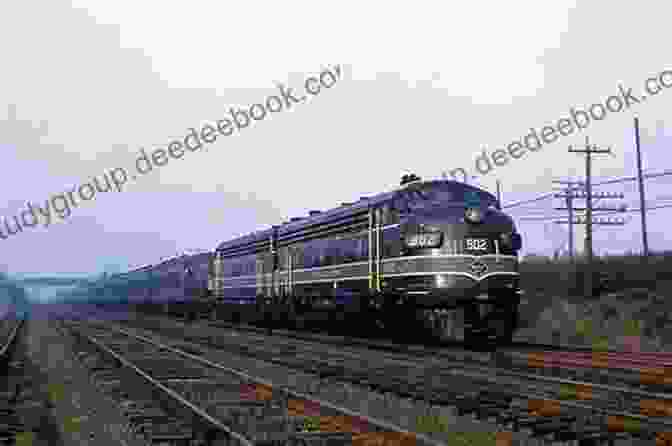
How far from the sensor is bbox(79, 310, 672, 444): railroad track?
8.87m

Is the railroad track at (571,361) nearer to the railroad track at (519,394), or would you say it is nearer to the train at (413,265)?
the railroad track at (519,394)

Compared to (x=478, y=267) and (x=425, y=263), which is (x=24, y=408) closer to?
(x=425, y=263)

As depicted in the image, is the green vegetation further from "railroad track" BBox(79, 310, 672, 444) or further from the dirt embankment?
"railroad track" BBox(79, 310, 672, 444)

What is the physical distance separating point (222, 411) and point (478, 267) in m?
9.12

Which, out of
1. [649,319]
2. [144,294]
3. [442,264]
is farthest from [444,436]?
[144,294]

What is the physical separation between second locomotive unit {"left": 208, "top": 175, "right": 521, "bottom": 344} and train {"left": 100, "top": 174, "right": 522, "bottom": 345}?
0.02 m

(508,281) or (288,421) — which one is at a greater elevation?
(508,281)

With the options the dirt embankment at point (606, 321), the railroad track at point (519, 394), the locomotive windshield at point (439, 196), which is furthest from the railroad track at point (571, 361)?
the dirt embankment at point (606, 321)

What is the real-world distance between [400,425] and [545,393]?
3.08 metres

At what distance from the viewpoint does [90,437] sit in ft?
30.6

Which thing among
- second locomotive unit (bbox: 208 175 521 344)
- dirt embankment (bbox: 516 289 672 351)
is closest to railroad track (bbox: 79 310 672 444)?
second locomotive unit (bbox: 208 175 521 344)

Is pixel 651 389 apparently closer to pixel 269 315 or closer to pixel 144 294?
pixel 269 315

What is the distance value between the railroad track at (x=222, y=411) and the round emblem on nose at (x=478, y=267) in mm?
6080

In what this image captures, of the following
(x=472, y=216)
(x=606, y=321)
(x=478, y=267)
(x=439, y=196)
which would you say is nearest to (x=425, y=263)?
(x=478, y=267)
